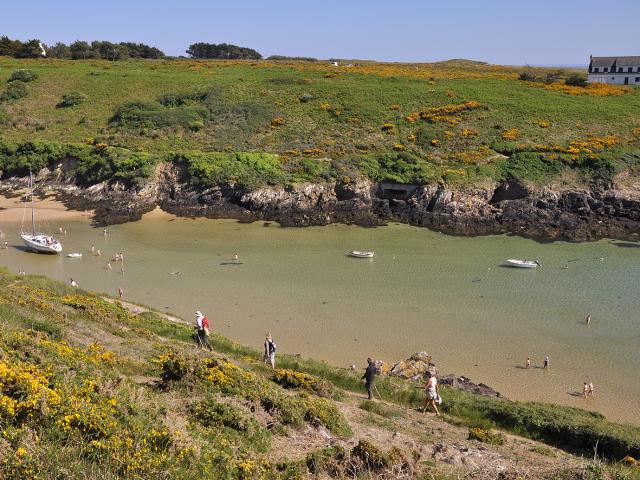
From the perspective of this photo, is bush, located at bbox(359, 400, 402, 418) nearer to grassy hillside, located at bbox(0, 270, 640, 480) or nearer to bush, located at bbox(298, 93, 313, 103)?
grassy hillside, located at bbox(0, 270, 640, 480)

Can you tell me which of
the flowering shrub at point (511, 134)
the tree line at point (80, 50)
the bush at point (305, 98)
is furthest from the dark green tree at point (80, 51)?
the flowering shrub at point (511, 134)

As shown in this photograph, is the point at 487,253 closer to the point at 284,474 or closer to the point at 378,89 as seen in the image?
the point at 284,474

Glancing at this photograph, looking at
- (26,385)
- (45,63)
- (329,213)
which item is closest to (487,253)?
(329,213)

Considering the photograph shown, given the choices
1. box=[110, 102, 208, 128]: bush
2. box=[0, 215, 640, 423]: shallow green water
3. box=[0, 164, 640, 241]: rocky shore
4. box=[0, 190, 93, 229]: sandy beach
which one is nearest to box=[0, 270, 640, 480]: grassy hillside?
box=[0, 215, 640, 423]: shallow green water

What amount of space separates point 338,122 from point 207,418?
175 ft

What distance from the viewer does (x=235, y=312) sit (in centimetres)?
2856

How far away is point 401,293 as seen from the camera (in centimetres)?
3114

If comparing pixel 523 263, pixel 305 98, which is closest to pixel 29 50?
pixel 305 98

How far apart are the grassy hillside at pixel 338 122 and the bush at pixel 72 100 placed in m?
0.16

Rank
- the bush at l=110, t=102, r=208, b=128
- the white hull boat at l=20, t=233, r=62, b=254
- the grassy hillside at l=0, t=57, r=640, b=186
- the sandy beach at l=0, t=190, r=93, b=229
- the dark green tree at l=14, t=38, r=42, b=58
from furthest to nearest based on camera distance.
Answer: the dark green tree at l=14, t=38, r=42, b=58 < the bush at l=110, t=102, r=208, b=128 < the grassy hillside at l=0, t=57, r=640, b=186 < the sandy beach at l=0, t=190, r=93, b=229 < the white hull boat at l=20, t=233, r=62, b=254

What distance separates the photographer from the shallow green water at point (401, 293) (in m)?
23.8

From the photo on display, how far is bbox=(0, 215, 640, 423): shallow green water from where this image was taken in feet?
78.0

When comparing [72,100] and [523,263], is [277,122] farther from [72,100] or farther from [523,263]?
[523,263]

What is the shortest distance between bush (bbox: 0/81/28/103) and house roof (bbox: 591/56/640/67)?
297ft
